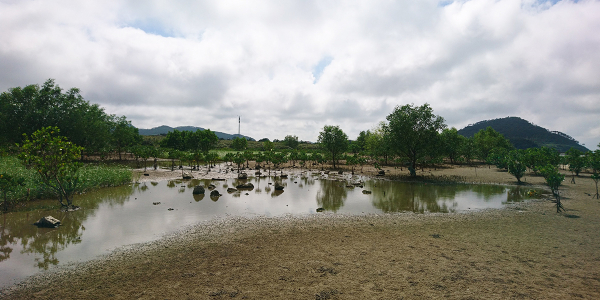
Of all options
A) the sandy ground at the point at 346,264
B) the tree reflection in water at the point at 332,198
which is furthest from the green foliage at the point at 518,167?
the tree reflection in water at the point at 332,198

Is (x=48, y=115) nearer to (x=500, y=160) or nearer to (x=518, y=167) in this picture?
(x=518, y=167)

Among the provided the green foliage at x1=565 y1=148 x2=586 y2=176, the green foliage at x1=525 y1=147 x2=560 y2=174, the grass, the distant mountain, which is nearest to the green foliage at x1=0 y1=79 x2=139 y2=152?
the grass

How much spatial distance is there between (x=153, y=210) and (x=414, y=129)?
3201cm

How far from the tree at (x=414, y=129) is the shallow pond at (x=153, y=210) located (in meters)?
9.59

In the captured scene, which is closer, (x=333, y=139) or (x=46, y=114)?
(x=46, y=114)

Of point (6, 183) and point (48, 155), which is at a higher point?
point (48, 155)

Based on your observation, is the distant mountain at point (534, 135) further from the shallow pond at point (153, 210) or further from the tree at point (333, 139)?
the shallow pond at point (153, 210)

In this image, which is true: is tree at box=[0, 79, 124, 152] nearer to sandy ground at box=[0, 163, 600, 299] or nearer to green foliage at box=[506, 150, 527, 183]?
sandy ground at box=[0, 163, 600, 299]

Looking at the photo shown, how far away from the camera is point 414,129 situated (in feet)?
116

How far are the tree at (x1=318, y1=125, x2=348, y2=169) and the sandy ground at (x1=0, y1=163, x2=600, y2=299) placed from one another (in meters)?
38.7

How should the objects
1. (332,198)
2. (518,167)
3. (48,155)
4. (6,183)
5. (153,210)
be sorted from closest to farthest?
(6,183) < (48,155) < (153,210) < (332,198) < (518,167)

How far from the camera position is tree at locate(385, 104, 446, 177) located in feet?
114

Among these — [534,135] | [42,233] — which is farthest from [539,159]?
[534,135]

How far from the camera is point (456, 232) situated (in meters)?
12.2
